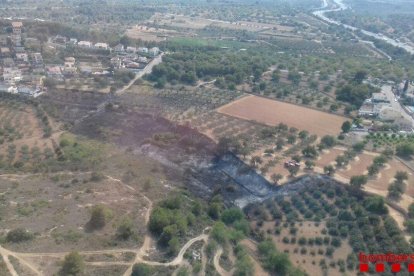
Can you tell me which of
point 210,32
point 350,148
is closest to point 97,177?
point 350,148

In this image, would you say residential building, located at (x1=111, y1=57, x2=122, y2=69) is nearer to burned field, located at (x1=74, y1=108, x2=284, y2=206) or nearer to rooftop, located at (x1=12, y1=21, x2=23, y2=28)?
burned field, located at (x1=74, y1=108, x2=284, y2=206)

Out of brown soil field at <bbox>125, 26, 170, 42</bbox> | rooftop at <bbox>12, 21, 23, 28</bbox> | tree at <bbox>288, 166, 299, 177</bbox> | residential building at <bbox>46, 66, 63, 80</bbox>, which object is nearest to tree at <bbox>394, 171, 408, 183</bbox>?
tree at <bbox>288, 166, 299, 177</bbox>

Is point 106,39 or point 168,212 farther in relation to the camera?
point 106,39

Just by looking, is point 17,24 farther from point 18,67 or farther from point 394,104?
point 394,104

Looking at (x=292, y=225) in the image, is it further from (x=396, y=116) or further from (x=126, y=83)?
(x=126, y=83)

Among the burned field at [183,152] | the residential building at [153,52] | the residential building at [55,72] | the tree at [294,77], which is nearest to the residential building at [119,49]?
the residential building at [153,52]

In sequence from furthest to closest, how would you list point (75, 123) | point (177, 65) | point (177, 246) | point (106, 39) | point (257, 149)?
point (106, 39)
point (177, 65)
point (75, 123)
point (257, 149)
point (177, 246)

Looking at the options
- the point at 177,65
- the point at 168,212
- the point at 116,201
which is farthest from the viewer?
the point at 177,65
